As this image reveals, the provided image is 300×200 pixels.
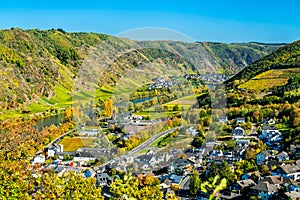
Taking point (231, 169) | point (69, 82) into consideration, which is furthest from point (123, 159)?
point (69, 82)

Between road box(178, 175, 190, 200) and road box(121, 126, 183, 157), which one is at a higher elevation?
road box(121, 126, 183, 157)

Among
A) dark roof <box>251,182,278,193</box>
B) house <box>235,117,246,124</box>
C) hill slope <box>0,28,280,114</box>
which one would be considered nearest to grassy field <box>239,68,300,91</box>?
hill slope <box>0,28,280,114</box>

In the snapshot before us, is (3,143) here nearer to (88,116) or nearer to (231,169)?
(231,169)

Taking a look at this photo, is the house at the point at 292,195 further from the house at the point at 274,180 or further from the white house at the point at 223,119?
the white house at the point at 223,119

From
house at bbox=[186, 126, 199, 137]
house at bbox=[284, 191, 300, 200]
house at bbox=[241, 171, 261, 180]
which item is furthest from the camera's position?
house at bbox=[186, 126, 199, 137]

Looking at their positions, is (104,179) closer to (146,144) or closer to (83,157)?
(146,144)

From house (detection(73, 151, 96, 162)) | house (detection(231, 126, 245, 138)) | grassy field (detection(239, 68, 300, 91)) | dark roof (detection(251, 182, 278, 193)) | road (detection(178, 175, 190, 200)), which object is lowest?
road (detection(178, 175, 190, 200))

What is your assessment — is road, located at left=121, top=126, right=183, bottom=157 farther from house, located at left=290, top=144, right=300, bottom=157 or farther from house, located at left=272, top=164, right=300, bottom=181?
house, located at left=290, top=144, right=300, bottom=157
